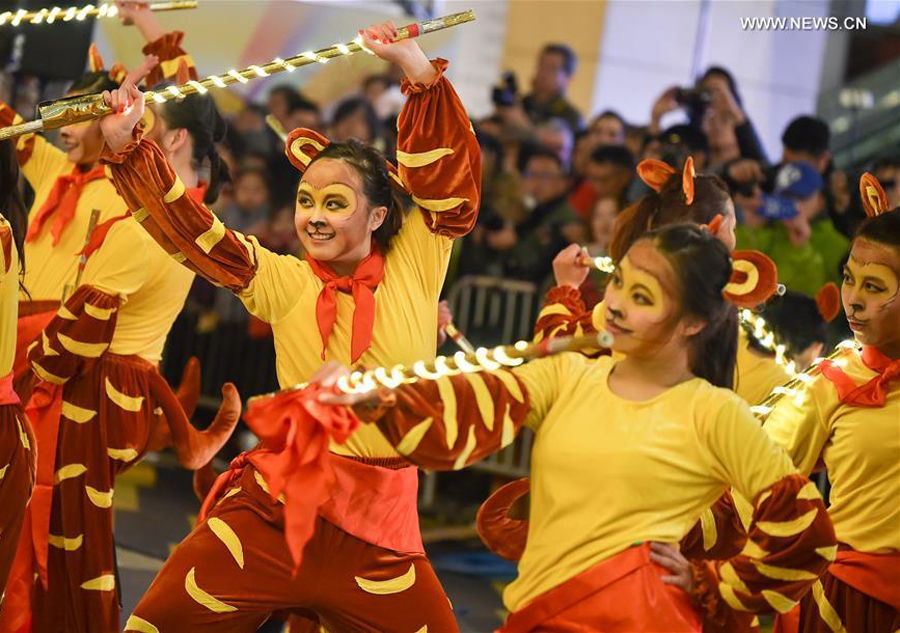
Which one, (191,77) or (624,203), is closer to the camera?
(191,77)

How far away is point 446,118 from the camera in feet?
10.4

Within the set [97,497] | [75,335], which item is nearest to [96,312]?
[75,335]

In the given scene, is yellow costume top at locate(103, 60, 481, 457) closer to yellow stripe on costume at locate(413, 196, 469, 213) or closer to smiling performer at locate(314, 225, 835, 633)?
yellow stripe on costume at locate(413, 196, 469, 213)

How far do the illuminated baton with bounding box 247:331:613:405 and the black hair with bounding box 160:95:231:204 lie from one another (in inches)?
67.4

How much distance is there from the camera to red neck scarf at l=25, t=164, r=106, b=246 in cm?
411

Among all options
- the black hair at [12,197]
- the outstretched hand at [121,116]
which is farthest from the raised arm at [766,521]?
the black hair at [12,197]

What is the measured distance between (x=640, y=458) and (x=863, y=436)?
82cm

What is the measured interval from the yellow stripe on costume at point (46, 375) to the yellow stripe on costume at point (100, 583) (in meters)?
0.55

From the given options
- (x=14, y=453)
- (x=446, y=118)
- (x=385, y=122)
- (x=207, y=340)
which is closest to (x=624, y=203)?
(x=385, y=122)

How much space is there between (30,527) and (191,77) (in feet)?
4.61

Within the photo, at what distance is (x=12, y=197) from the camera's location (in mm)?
3605

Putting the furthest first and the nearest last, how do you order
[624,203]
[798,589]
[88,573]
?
[624,203], [88,573], [798,589]

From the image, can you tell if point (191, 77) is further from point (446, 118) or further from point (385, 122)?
point (385, 122)

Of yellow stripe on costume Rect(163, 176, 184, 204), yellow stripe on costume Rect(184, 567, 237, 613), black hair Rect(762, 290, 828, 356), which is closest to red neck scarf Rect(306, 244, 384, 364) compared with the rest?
yellow stripe on costume Rect(163, 176, 184, 204)
